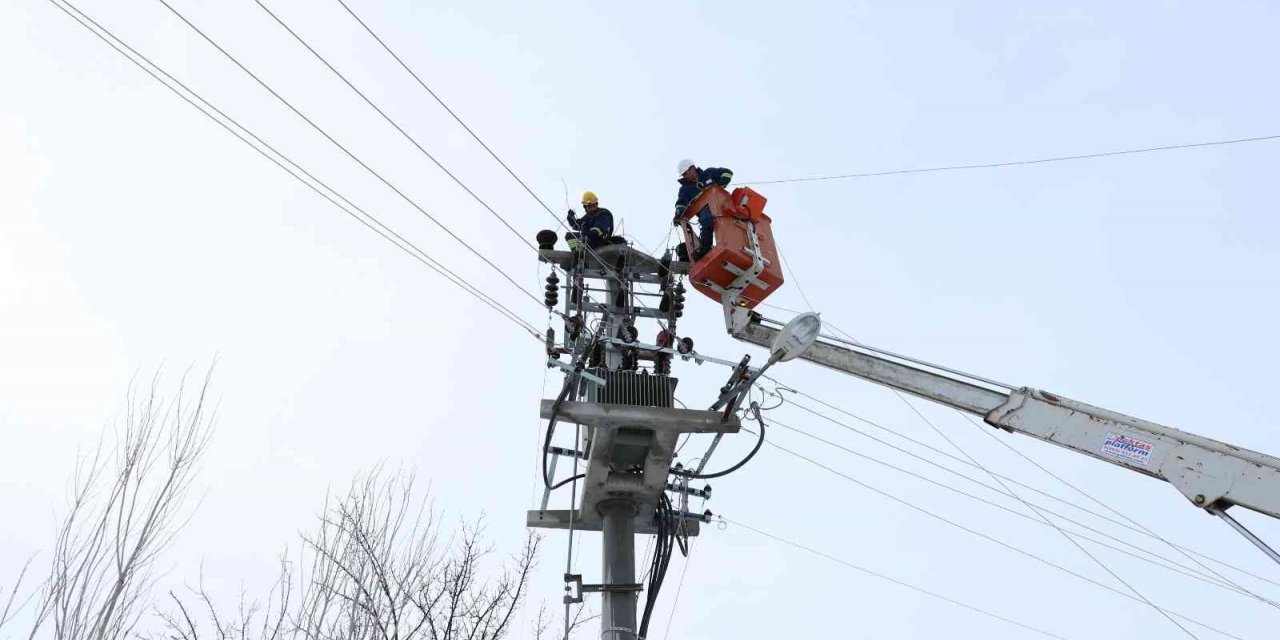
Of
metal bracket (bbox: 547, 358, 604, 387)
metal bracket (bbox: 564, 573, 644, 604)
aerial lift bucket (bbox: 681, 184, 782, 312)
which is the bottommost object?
metal bracket (bbox: 564, 573, 644, 604)

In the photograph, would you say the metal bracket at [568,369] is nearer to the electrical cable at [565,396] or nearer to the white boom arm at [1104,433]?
the electrical cable at [565,396]

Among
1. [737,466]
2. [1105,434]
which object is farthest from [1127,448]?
[737,466]

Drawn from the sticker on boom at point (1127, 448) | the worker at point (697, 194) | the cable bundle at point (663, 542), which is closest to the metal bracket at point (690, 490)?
the cable bundle at point (663, 542)

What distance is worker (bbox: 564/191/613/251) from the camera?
441 inches

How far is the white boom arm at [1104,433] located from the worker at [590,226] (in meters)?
2.18

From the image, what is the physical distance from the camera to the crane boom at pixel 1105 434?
790cm

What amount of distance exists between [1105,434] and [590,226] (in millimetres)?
5706

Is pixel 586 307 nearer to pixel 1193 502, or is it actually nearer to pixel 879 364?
pixel 879 364

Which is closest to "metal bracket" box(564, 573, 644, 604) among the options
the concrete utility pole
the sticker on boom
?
the concrete utility pole

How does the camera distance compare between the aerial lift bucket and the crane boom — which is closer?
the crane boom

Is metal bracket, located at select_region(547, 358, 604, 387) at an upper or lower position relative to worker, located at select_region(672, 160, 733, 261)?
lower

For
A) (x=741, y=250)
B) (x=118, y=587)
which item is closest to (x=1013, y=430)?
(x=741, y=250)

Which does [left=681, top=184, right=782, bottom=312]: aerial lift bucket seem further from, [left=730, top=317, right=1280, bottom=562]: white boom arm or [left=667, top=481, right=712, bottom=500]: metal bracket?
[left=667, top=481, right=712, bottom=500]: metal bracket

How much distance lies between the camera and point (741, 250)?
10305mm
